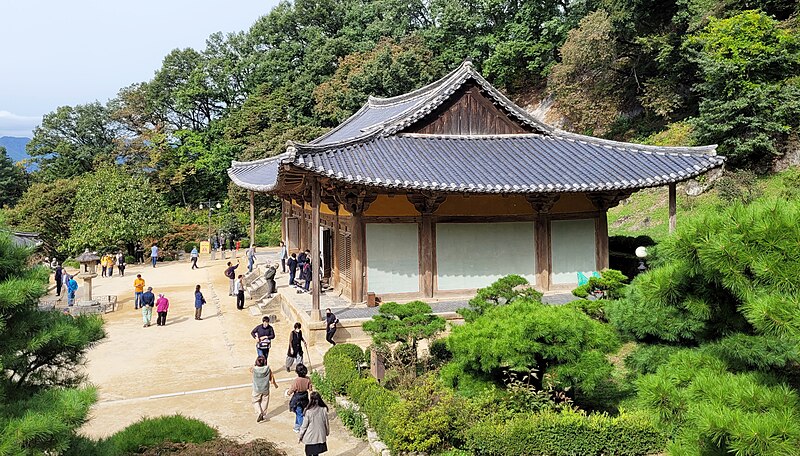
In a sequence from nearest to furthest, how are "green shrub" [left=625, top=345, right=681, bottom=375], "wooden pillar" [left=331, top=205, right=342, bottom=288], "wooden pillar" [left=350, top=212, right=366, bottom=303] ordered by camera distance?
1. "green shrub" [left=625, top=345, right=681, bottom=375]
2. "wooden pillar" [left=350, top=212, right=366, bottom=303]
3. "wooden pillar" [left=331, top=205, right=342, bottom=288]

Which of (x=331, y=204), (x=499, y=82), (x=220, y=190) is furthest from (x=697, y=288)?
(x=220, y=190)

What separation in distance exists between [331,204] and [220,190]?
117ft

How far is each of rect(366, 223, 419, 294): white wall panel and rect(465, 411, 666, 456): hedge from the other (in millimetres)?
8663

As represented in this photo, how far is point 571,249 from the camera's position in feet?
59.4

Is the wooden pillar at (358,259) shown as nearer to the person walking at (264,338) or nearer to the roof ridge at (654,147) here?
the person walking at (264,338)

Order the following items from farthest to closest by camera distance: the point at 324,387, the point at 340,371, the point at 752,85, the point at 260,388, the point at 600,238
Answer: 1. the point at 752,85
2. the point at 600,238
3. the point at 324,387
4. the point at 340,371
5. the point at 260,388

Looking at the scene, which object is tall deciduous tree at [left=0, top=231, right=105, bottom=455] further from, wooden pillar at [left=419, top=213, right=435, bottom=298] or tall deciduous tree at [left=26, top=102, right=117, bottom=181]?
tall deciduous tree at [left=26, top=102, right=117, bottom=181]

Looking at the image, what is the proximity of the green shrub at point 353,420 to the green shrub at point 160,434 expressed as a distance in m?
2.43

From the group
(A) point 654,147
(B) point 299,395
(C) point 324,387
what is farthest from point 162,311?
(A) point 654,147

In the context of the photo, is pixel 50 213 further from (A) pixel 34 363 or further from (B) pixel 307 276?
(A) pixel 34 363

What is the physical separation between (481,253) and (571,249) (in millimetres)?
3041

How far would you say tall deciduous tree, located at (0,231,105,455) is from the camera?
4305 mm

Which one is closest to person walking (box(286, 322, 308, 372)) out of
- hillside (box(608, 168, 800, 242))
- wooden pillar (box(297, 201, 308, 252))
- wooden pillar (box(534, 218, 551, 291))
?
wooden pillar (box(534, 218, 551, 291))

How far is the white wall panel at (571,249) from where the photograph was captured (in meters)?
17.9
